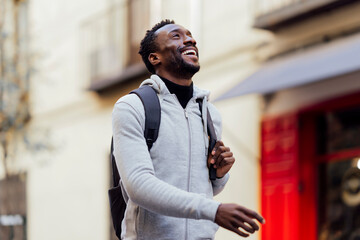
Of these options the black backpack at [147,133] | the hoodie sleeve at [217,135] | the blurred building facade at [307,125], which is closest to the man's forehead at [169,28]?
the black backpack at [147,133]

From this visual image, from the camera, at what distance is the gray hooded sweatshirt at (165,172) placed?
2826 mm

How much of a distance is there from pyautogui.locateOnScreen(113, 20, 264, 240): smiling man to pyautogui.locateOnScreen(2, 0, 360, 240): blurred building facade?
4398mm

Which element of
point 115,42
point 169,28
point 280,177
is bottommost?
point 169,28

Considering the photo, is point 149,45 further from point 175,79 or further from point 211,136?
point 211,136

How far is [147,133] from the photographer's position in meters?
3.01

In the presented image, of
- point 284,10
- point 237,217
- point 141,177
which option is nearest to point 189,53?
point 141,177

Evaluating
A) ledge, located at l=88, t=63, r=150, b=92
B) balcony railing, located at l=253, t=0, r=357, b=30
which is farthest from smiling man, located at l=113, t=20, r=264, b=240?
ledge, located at l=88, t=63, r=150, b=92

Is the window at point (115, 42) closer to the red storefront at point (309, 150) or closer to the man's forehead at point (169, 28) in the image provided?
the red storefront at point (309, 150)

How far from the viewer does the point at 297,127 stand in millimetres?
9531

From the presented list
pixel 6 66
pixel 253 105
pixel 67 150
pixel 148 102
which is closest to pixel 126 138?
pixel 148 102

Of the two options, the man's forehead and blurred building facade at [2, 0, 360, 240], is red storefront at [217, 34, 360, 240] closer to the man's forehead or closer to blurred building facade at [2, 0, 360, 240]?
blurred building facade at [2, 0, 360, 240]

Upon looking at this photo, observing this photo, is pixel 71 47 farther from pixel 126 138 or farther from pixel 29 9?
pixel 126 138

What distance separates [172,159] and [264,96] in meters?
7.14

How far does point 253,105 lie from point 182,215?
24.8ft
